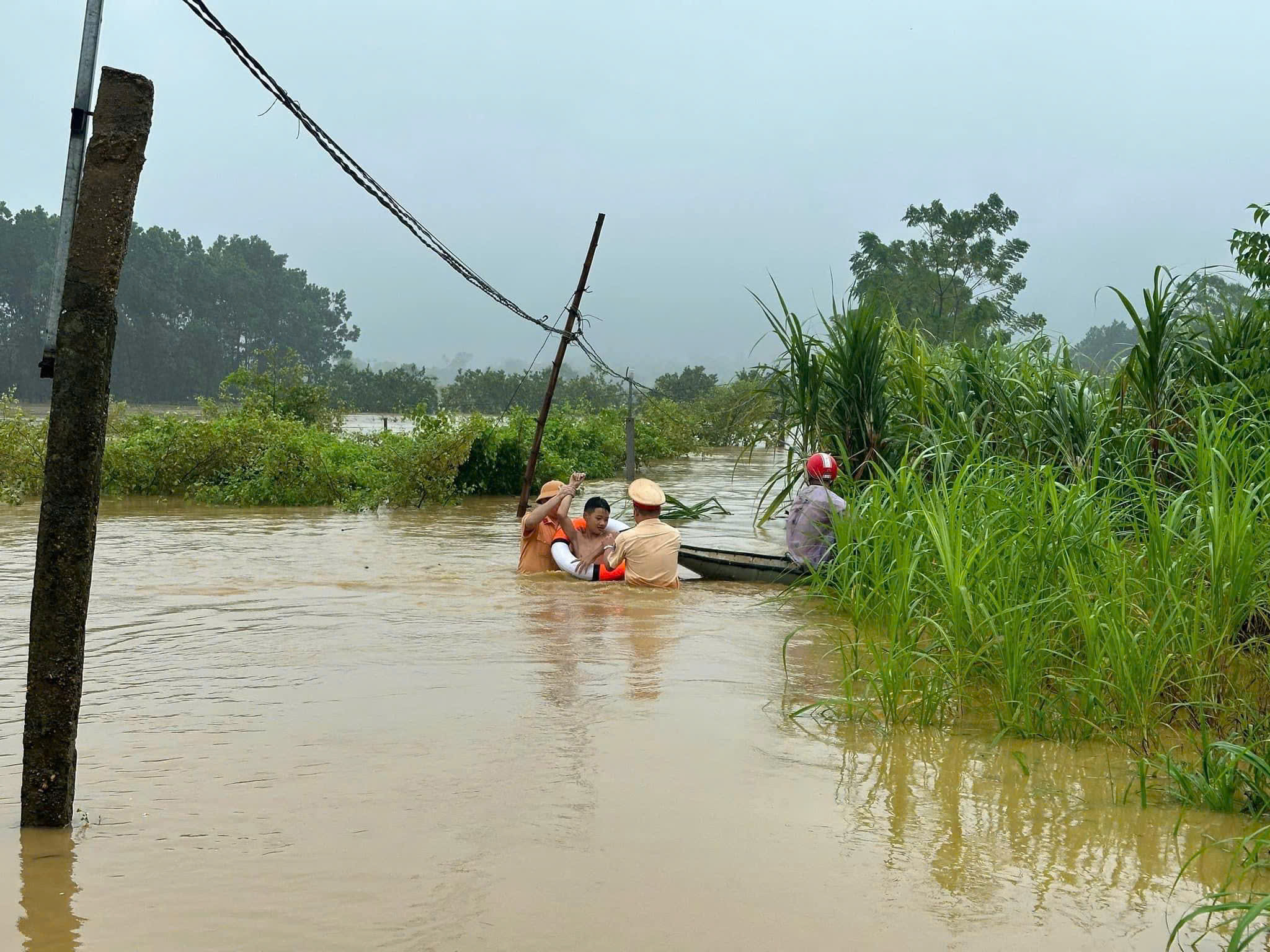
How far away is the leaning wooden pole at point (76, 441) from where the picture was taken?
146 inches

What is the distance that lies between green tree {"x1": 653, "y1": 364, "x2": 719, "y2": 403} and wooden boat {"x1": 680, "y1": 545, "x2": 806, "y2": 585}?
40.5 m

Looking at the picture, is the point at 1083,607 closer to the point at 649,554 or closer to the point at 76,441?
the point at 76,441

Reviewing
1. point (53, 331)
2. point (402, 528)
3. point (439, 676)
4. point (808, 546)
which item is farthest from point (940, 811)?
point (402, 528)

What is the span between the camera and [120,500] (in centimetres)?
1875

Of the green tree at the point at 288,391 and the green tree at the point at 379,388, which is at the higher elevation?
the green tree at the point at 379,388

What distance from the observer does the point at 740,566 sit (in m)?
10.1

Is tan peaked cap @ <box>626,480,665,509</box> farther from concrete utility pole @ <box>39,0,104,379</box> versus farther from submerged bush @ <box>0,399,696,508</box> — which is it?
submerged bush @ <box>0,399,696,508</box>

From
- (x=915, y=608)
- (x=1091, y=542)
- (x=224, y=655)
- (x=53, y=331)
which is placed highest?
(x=53, y=331)

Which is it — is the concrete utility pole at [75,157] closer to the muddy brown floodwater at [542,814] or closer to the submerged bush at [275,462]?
the muddy brown floodwater at [542,814]

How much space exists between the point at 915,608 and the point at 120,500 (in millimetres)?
15740

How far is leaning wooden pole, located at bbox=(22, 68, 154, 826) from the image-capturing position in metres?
3.70

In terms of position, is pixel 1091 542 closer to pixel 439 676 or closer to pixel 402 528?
pixel 439 676

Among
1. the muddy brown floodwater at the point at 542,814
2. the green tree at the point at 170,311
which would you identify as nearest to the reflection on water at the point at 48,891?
the muddy brown floodwater at the point at 542,814

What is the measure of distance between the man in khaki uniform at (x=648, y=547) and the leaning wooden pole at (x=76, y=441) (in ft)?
19.2
